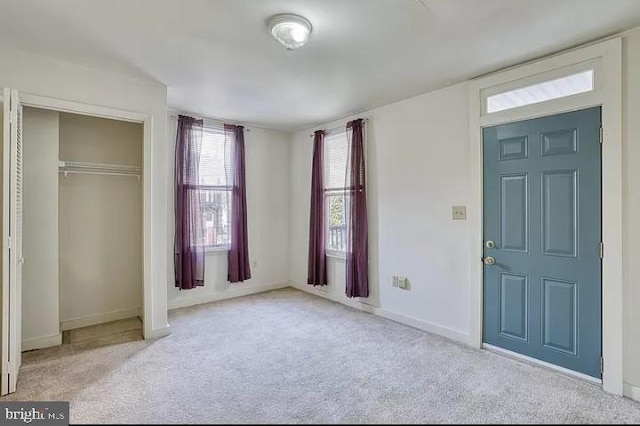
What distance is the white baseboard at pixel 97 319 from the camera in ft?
11.5

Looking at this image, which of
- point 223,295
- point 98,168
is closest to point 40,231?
point 98,168

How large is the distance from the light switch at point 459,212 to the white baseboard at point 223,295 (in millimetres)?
3062

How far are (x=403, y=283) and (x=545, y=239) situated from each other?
152 centimetres

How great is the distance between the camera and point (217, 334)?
131 inches

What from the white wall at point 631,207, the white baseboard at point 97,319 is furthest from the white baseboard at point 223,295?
the white wall at point 631,207

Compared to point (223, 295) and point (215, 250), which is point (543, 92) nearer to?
point (215, 250)

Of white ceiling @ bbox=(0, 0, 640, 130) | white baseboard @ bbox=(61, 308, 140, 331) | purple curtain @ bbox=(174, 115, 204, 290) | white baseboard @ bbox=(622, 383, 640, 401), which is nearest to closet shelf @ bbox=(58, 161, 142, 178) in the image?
purple curtain @ bbox=(174, 115, 204, 290)

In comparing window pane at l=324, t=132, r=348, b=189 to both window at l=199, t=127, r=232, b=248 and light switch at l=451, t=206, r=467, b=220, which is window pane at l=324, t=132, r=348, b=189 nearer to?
window at l=199, t=127, r=232, b=248

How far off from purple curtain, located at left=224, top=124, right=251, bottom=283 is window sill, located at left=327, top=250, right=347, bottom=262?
4.04 ft

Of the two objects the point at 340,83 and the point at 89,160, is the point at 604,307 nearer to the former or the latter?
the point at 340,83

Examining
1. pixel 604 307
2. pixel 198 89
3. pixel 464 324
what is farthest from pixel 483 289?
pixel 198 89

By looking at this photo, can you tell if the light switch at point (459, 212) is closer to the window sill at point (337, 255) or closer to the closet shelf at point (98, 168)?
the window sill at point (337, 255)

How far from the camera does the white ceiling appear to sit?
196 cm

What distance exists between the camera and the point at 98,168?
3537 millimetres
